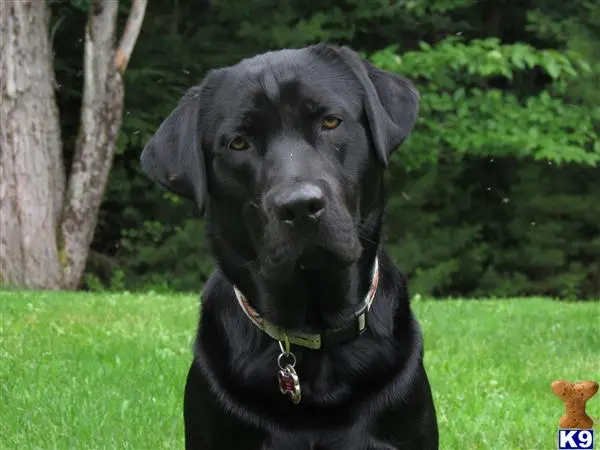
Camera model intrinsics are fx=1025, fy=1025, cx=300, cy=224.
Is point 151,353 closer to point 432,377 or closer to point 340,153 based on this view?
point 432,377

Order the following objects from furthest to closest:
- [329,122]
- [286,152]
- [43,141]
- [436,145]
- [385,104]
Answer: [436,145] < [43,141] < [385,104] < [329,122] < [286,152]

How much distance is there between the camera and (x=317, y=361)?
3.18m

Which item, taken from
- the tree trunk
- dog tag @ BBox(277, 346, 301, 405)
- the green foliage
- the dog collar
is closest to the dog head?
the dog collar

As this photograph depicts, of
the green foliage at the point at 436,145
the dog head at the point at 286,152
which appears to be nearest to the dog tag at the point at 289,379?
the dog head at the point at 286,152

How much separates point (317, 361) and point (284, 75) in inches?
35.1

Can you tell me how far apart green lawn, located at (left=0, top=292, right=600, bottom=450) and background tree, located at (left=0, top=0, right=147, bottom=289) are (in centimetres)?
272

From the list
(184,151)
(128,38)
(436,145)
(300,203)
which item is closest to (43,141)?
(128,38)

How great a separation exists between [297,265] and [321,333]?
0.80 feet

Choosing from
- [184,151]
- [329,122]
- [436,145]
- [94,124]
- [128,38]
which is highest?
[329,122]

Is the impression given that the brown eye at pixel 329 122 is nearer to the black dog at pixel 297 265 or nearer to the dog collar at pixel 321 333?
the black dog at pixel 297 265

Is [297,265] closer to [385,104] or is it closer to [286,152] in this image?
[286,152]

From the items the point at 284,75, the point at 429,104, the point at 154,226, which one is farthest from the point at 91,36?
the point at 284,75

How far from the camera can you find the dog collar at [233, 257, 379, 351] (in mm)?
3168

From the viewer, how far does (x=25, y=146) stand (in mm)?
12047
